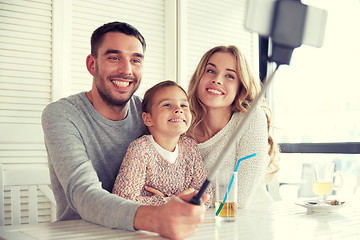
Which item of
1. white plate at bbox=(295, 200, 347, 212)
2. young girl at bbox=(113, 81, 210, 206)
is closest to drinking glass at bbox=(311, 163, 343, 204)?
white plate at bbox=(295, 200, 347, 212)

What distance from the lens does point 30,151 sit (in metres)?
2.58

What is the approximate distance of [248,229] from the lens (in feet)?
3.54

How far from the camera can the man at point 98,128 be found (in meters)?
1.20

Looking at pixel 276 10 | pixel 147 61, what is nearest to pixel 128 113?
pixel 276 10

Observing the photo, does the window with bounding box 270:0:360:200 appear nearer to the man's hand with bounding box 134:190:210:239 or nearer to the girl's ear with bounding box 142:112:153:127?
the girl's ear with bounding box 142:112:153:127

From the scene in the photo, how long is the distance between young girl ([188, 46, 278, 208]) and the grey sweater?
29 centimetres

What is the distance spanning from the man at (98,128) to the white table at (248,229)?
2.9 inches

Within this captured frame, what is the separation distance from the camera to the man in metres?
1.20

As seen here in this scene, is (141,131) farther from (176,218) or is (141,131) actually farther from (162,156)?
(176,218)

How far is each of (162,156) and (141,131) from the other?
0.19 metres

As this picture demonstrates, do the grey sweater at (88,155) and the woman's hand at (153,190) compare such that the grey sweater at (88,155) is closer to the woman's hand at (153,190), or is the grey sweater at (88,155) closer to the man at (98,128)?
the man at (98,128)

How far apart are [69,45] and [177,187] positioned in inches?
61.9

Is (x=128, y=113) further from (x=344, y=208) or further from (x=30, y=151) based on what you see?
(x=30, y=151)

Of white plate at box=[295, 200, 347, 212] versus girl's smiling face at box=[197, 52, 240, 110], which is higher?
girl's smiling face at box=[197, 52, 240, 110]
